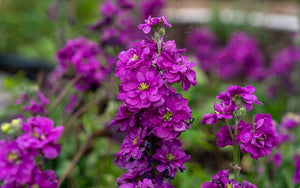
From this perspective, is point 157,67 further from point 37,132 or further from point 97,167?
point 97,167

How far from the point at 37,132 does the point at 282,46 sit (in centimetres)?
523

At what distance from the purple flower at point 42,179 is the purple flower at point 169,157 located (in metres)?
0.33

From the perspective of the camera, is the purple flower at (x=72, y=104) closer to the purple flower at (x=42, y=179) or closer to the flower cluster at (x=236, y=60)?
the purple flower at (x=42, y=179)

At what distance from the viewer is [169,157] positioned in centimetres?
125

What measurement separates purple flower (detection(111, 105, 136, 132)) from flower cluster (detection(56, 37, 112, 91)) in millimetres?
973

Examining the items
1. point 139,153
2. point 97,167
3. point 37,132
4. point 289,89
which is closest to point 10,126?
point 37,132

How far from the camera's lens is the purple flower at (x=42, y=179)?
49.0 inches

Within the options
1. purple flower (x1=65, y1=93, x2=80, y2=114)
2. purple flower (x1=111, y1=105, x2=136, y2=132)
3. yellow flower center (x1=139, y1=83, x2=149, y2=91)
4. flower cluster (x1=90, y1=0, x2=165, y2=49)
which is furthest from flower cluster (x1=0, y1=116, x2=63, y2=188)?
purple flower (x1=65, y1=93, x2=80, y2=114)

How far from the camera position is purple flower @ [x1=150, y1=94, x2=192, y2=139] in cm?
121

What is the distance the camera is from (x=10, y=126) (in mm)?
1413

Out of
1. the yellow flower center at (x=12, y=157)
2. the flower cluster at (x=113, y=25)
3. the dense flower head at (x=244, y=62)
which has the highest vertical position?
the dense flower head at (x=244, y=62)

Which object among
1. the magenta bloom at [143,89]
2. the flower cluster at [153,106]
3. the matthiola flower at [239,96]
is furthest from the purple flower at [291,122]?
the magenta bloom at [143,89]

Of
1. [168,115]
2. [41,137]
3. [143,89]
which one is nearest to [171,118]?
[168,115]

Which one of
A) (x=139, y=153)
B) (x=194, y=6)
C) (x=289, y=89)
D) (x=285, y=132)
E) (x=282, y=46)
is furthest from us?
(x=194, y=6)
